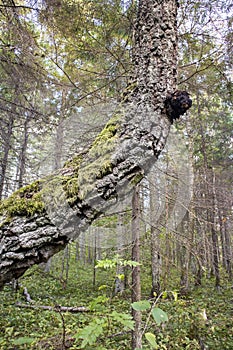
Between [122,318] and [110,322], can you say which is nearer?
[122,318]

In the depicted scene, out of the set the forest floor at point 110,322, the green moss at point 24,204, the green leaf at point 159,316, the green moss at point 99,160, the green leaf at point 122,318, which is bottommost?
the forest floor at point 110,322

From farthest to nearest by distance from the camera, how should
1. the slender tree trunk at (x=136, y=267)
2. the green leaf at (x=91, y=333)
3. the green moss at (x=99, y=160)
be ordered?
the slender tree trunk at (x=136, y=267), the green leaf at (x=91, y=333), the green moss at (x=99, y=160)

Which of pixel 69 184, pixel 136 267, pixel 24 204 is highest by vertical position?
pixel 69 184

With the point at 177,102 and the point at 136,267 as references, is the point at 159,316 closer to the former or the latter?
the point at 177,102

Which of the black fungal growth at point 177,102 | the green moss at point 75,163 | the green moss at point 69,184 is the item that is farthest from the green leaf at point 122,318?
the black fungal growth at point 177,102

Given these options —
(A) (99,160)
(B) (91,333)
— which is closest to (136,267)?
(B) (91,333)

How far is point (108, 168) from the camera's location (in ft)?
4.21

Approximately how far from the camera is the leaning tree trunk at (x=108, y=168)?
116 centimetres

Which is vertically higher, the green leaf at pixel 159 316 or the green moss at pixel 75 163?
the green moss at pixel 75 163

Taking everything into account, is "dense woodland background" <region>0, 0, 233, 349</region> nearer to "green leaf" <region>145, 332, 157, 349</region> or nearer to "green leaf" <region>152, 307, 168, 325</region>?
"green leaf" <region>145, 332, 157, 349</region>

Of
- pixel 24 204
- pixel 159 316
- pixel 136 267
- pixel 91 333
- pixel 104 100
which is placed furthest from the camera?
pixel 104 100

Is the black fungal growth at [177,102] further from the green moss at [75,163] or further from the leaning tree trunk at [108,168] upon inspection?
the green moss at [75,163]

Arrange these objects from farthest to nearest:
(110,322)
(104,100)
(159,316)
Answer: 1. (104,100)
2. (110,322)
3. (159,316)

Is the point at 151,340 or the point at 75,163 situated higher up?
the point at 75,163
